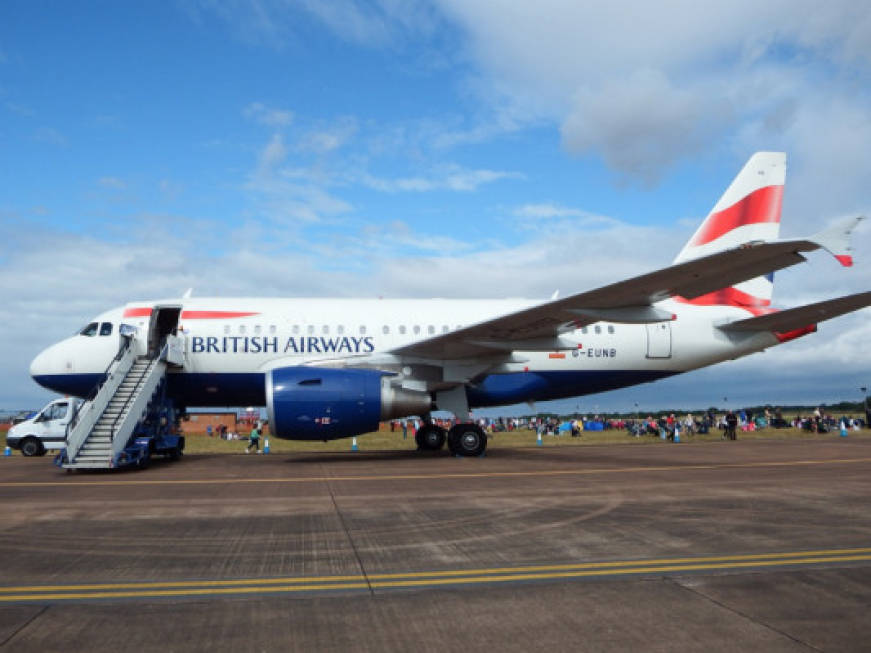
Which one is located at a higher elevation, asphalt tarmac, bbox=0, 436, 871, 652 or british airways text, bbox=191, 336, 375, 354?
british airways text, bbox=191, 336, 375, 354

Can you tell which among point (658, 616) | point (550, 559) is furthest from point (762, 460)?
point (658, 616)

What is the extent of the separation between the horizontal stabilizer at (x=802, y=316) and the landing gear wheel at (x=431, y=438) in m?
8.48

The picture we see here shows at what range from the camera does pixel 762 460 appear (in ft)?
48.5

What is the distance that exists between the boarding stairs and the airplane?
1.21ft

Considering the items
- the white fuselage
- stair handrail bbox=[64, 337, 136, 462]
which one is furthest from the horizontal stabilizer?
stair handrail bbox=[64, 337, 136, 462]

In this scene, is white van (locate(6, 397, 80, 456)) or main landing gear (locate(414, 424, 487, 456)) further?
white van (locate(6, 397, 80, 456))

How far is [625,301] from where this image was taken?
41.5 feet

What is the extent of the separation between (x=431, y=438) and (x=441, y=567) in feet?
43.9

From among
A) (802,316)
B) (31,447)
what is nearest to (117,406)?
(31,447)

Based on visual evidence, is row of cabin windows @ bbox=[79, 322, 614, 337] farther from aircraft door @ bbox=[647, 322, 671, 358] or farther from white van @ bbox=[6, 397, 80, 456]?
white van @ bbox=[6, 397, 80, 456]

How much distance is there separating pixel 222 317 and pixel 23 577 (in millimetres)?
12034

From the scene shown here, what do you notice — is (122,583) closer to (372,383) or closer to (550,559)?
(550,559)

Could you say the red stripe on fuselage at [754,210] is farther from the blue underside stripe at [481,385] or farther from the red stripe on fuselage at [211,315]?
the red stripe on fuselage at [211,315]

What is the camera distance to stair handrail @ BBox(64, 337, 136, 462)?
12961 millimetres
